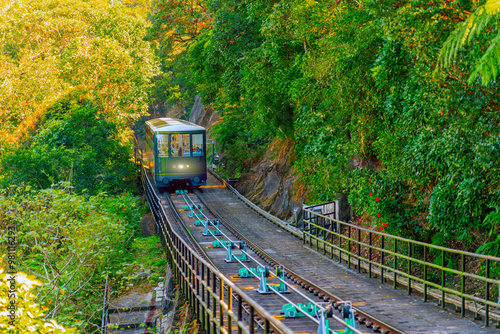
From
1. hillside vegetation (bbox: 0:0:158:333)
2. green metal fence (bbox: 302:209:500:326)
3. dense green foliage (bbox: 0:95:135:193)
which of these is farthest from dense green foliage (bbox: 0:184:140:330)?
green metal fence (bbox: 302:209:500:326)

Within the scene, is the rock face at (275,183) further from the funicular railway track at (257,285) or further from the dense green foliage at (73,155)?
the dense green foliage at (73,155)

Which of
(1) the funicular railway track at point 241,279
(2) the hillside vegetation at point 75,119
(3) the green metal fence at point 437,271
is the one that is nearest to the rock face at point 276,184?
(1) the funicular railway track at point 241,279

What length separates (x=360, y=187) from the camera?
1292 centimetres

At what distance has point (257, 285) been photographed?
38.8 feet

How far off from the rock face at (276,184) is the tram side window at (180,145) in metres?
4.53

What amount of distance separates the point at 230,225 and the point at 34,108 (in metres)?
20.2

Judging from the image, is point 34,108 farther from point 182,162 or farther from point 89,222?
point 89,222

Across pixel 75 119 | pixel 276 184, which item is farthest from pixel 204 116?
pixel 276 184

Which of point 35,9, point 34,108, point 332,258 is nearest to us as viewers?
point 332,258

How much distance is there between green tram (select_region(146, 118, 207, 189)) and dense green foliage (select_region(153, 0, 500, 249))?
11.0 ft

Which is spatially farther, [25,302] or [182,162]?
[182,162]

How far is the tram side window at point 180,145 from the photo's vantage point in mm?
25094

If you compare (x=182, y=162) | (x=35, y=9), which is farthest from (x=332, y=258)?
(x=35, y=9)

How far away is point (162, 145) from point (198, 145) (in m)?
1.78
